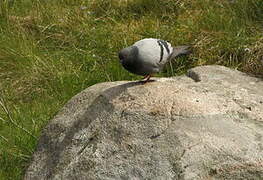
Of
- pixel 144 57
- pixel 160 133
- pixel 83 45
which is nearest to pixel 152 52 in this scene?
pixel 144 57

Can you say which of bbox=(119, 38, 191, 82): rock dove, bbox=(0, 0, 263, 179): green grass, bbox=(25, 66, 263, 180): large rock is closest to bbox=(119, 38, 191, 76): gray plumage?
bbox=(119, 38, 191, 82): rock dove

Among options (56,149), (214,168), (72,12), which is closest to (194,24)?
(72,12)

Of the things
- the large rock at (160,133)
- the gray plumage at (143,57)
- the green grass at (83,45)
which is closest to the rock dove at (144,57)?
the gray plumage at (143,57)

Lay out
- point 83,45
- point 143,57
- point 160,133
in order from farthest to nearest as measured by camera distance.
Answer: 1. point 83,45
2. point 143,57
3. point 160,133

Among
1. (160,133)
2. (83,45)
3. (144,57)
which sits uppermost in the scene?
(144,57)

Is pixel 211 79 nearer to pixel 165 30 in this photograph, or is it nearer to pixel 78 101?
pixel 78 101

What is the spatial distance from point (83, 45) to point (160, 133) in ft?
10.8

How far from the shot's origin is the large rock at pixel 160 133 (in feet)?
9.86

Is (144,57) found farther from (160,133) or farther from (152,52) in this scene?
(160,133)

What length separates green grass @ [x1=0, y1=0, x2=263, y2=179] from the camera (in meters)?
4.98

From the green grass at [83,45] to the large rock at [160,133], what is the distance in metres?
0.79

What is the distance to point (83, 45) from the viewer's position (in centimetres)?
632

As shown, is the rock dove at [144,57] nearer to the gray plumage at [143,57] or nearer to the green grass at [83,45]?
the gray plumage at [143,57]

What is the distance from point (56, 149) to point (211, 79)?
123 cm
